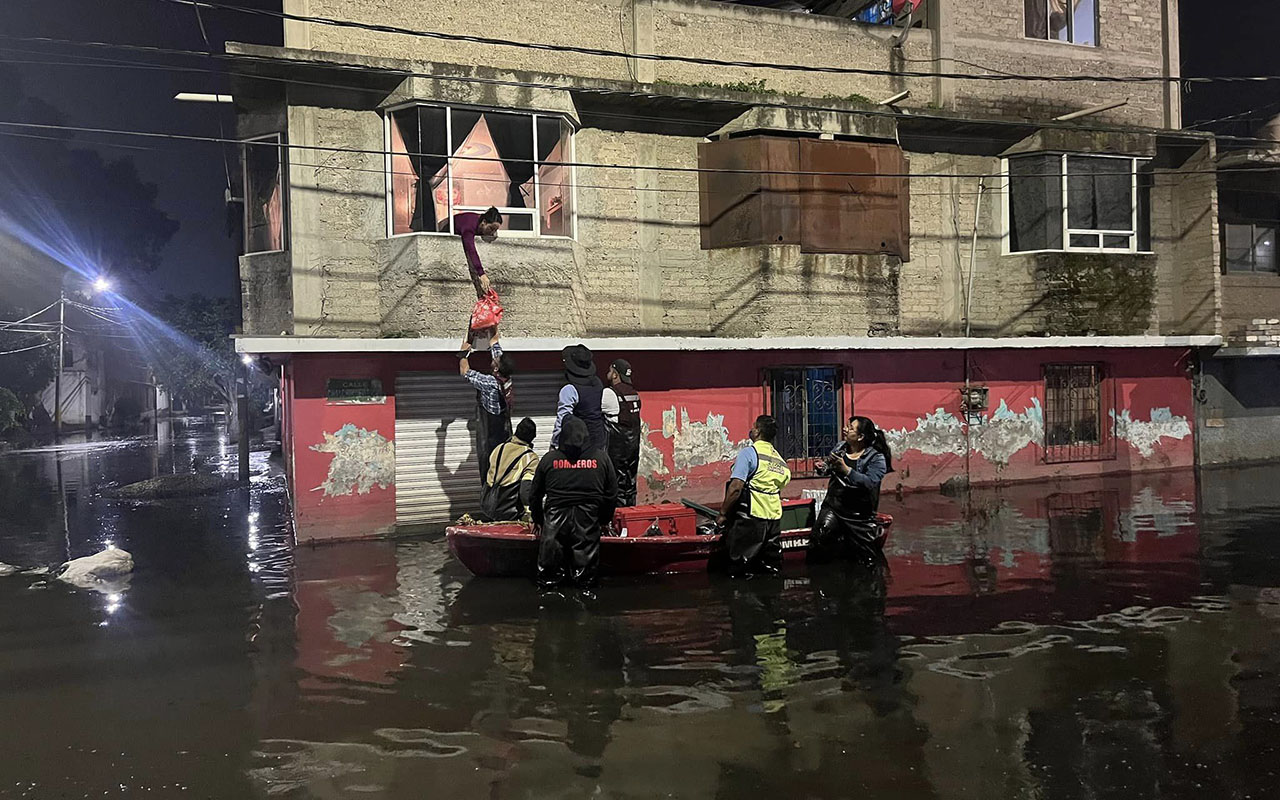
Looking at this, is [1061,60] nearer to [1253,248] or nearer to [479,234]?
[1253,248]

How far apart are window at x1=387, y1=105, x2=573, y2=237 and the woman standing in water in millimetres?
6322

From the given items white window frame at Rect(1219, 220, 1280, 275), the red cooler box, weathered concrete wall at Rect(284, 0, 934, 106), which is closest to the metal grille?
white window frame at Rect(1219, 220, 1280, 275)

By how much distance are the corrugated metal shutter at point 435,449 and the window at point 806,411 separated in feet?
16.9

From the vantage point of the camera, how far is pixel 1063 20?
18.2 metres

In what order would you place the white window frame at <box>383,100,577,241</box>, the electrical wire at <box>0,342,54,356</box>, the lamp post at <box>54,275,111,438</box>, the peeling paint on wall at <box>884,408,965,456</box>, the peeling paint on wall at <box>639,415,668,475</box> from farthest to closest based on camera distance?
the lamp post at <box>54,275,111,438</box> → the electrical wire at <box>0,342,54,356</box> → the peeling paint on wall at <box>884,408,965,456</box> → the peeling paint on wall at <box>639,415,668,475</box> → the white window frame at <box>383,100,577,241</box>

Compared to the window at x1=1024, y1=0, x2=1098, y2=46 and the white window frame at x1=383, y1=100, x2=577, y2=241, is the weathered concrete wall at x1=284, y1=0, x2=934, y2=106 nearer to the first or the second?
the white window frame at x1=383, y1=100, x2=577, y2=241

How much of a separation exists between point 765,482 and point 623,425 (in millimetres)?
2763

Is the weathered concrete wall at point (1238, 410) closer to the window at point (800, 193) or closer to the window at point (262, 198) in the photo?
the window at point (800, 193)

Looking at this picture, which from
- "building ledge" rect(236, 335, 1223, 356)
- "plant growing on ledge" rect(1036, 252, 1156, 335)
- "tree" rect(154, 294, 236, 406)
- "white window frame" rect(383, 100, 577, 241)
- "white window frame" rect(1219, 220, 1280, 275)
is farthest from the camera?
"tree" rect(154, 294, 236, 406)

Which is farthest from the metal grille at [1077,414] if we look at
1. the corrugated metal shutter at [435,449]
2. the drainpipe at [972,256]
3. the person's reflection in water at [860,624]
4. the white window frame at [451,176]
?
the corrugated metal shutter at [435,449]

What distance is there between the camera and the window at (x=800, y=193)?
15.5m

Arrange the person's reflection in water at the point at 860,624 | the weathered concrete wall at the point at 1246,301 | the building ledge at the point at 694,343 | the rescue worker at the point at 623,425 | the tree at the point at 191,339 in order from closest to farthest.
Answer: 1. the person's reflection in water at the point at 860,624
2. the rescue worker at the point at 623,425
3. the building ledge at the point at 694,343
4. the weathered concrete wall at the point at 1246,301
5. the tree at the point at 191,339

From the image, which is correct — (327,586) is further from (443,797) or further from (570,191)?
(570,191)

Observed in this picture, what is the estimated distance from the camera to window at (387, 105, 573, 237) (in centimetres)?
1360
